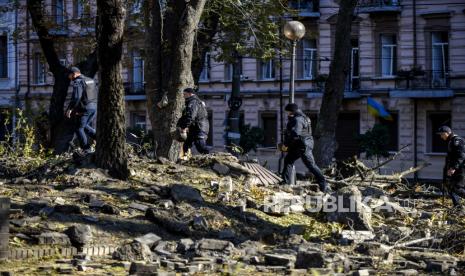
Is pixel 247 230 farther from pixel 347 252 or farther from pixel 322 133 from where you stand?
pixel 322 133

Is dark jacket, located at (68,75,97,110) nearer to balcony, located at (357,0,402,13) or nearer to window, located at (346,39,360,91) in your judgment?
balcony, located at (357,0,402,13)

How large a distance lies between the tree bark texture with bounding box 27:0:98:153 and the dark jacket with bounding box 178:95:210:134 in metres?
8.11

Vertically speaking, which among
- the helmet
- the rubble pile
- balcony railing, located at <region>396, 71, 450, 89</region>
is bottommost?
the rubble pile

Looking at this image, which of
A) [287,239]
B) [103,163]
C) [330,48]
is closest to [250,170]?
[103,163]

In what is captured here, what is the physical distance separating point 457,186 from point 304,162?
2.63 meters

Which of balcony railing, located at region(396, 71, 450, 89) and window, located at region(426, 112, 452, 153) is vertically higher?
balcony railing, located at region(396, 71, 450, 89)

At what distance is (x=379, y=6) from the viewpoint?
42750mm

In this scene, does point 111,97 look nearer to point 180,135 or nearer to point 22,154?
point 180,135

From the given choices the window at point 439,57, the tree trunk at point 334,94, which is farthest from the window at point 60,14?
the window at point 439,57

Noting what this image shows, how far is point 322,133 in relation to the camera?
26047mm

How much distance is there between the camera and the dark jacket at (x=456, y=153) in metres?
17.5

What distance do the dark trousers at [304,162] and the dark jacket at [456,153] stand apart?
91.1 inches

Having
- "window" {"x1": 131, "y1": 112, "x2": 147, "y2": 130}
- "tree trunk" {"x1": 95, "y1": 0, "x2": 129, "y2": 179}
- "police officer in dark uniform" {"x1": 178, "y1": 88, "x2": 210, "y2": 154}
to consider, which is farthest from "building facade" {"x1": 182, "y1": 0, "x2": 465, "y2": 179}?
"tree trunk" {"x1": 95, "y1": 0, "x2": 129, "y2": 179}

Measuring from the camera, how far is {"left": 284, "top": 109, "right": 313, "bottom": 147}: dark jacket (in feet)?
56.4
